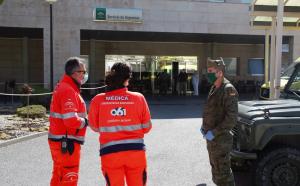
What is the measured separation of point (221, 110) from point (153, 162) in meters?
2.94

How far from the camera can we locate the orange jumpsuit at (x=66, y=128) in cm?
443

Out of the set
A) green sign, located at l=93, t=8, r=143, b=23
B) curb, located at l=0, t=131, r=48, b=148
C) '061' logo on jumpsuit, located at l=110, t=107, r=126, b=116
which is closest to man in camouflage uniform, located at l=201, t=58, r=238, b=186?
'061' logo on jumpsuit, located at l=110, t=107, r=126, b=116

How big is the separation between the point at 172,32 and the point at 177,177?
55.9ft

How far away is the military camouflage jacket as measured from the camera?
4.97 m

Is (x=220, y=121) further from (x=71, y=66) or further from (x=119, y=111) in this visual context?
(x=71, y=66)

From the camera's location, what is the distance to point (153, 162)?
7.79m

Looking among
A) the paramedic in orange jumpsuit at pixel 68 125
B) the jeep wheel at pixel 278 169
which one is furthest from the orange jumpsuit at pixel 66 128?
the jeep wheel at pixel 278 169

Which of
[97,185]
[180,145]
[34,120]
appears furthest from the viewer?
[34,120]

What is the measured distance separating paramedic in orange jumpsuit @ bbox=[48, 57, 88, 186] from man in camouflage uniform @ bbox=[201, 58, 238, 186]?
1531 millimetres

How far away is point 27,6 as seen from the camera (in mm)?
21125

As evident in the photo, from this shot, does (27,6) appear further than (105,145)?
Yes

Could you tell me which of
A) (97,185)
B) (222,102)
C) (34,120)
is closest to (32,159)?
(97,185)

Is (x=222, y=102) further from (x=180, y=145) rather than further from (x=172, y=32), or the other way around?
(x=172, y=32)

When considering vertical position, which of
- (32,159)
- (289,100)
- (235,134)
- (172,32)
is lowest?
(32,159)
